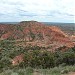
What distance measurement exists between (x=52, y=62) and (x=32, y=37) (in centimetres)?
5537

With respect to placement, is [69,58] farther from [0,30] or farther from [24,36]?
[0,30]

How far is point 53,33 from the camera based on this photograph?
253 ft

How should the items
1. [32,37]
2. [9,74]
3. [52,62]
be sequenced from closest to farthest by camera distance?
[9,74], [52,62], [32,37]

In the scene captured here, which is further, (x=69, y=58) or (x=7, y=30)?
(x=7, y=30)

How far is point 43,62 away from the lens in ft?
71.1

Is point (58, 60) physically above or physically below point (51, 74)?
below

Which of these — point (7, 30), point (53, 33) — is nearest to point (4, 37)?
point (7, 30)

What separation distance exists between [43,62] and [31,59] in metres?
1.26

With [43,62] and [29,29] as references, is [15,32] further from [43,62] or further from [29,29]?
[43,62]

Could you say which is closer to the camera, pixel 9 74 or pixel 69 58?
pixel 9 74

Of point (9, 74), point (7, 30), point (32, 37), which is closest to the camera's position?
point (9, 74)

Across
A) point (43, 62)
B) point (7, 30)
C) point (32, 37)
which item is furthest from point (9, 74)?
point (7, 30)

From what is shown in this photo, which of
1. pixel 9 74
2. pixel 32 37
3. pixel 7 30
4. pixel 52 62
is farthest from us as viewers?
pixel 7 30

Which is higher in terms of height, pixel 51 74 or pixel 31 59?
pixel 51 74
